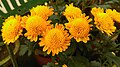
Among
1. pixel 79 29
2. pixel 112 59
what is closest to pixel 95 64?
pixel 112 59

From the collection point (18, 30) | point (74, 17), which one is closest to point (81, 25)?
point (74, 17)

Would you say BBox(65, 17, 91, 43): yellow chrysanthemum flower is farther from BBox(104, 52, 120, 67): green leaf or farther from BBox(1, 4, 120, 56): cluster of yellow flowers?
BBox(104, 52, 120, 67): green leaf

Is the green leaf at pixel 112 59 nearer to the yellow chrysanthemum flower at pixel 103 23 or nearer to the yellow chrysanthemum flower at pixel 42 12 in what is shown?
the yellow chrysanthemum flower at pixel 103 23

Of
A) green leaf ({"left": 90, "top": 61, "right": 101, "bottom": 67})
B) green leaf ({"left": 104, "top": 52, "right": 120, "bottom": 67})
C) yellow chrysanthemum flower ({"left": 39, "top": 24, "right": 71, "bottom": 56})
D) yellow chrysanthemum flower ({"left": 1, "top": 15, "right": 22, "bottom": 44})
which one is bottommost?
green leaf ({"left": 90, "top": 61, "right": 101, "bottom": 67})

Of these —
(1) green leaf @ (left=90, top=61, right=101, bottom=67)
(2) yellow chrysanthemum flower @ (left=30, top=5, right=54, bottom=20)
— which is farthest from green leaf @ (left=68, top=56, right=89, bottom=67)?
(2) yellow chrysanthemum flower @ (left=30, top=5, right=54, bottom=20)

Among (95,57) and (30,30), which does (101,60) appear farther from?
(30,30)

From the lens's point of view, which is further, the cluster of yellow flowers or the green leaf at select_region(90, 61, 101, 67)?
the green leaf at select_region(90, 61, 101, 67)

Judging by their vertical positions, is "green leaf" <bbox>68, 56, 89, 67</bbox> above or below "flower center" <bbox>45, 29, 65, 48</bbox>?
below

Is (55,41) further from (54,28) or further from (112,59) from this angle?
(112,59)

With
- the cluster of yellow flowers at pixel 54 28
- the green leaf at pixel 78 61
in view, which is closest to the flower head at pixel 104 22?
the cluster of yellow flowers at pixel 54 28
